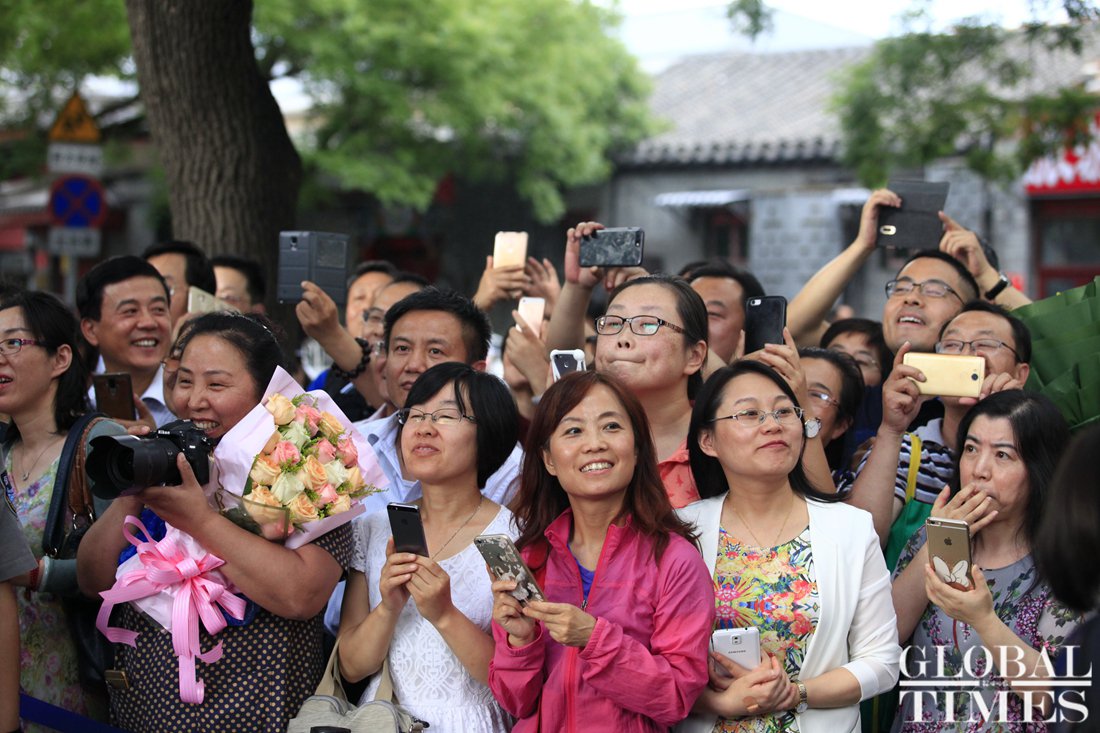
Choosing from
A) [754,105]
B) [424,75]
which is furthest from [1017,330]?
[754,105]

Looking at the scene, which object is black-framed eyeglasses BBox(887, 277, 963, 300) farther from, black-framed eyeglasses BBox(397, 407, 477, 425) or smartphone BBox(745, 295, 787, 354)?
black-framed eyeglasses BBox(397, 407, 477, 425)

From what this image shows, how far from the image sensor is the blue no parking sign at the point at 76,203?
30.9 ft

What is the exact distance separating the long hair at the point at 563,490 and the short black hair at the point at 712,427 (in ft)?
0.63

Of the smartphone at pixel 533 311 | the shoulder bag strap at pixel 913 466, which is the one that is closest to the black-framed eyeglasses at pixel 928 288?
the shoulder bag strap at pixel 913 466

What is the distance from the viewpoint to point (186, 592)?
3.13 metres

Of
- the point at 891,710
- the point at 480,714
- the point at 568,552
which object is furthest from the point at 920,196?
the point at 480,714

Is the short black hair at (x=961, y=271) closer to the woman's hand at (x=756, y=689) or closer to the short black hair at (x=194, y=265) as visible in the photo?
the woman's hand at (x=756, y=689)

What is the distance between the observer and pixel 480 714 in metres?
3.21

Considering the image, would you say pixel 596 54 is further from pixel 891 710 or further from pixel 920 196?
pixel 891 710

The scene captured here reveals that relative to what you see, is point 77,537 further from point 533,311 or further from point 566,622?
point 533,311

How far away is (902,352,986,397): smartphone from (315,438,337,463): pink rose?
1.68 m

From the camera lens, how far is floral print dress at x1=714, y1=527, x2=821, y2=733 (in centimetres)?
306

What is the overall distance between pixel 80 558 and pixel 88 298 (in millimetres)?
1443

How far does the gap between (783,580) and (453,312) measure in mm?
1605
